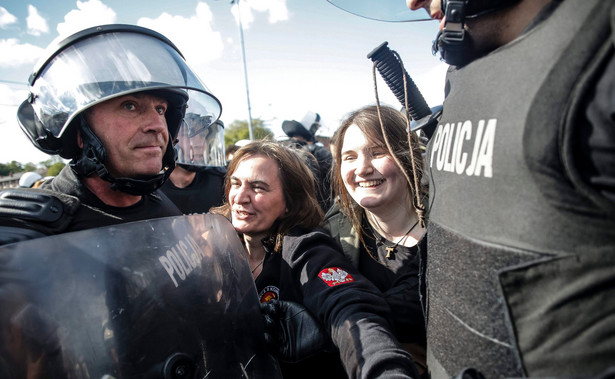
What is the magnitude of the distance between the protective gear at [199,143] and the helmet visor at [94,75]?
0.78 metres

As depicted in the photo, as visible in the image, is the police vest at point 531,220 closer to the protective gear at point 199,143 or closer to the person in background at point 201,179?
the protective gear at point 199,143

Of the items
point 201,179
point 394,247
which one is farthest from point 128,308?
point 201,179

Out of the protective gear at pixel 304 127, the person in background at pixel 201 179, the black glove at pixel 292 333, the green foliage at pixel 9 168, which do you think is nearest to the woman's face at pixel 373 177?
the black glove at pixel 292 333

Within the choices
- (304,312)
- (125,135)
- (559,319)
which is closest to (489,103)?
(559,319)

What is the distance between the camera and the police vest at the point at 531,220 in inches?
24.8

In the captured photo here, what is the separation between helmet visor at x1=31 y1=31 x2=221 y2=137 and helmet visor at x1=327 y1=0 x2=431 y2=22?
2.87 ft

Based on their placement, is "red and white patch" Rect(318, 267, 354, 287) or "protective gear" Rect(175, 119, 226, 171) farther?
"protective gear" Rect(175, 119, 226, 171)

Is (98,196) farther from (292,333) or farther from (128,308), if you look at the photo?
(292,333)

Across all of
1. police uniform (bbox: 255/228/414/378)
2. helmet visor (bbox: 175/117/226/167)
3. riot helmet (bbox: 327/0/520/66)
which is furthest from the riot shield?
helmet visor (bbox: 175/117/226/167)

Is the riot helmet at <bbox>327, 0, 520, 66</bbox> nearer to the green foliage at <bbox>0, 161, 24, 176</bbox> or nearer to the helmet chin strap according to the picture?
the helmet chin strap

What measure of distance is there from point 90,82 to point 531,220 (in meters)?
1.65

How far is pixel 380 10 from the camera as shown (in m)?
1.67

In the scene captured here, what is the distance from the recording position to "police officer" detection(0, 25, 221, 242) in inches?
58.5

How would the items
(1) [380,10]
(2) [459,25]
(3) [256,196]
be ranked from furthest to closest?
(3) [256,196] → (1) [380,10] → (2) [459,25]
